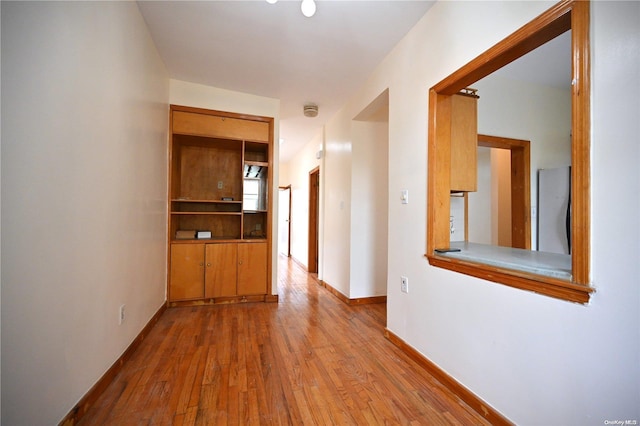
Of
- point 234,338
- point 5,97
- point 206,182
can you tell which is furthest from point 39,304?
point 206,182

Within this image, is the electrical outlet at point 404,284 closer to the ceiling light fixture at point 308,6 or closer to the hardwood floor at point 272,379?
the hardwood floor at point 272,379

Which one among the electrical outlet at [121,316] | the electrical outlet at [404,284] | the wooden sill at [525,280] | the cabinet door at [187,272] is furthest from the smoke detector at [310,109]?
the electrical outlet at [121,316]

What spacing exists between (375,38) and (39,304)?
2.72 metres

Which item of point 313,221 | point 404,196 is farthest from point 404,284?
point 313,221

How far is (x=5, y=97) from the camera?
0.88 meters

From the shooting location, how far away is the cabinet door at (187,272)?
2.96 metres

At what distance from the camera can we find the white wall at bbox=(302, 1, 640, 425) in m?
0.89

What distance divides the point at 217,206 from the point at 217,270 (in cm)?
95

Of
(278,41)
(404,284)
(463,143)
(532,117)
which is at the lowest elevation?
(404,284)

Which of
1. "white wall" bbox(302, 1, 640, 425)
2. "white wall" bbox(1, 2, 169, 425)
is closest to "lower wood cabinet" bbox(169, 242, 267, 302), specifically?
"white wall" bbox(1, 2, 169, 425)

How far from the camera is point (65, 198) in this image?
115 centimetres

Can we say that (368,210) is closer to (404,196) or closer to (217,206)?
(404,196)

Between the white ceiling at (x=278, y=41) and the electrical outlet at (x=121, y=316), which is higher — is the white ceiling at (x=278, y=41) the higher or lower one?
the higher one

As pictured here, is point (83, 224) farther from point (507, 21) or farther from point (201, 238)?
point (507, 21)
